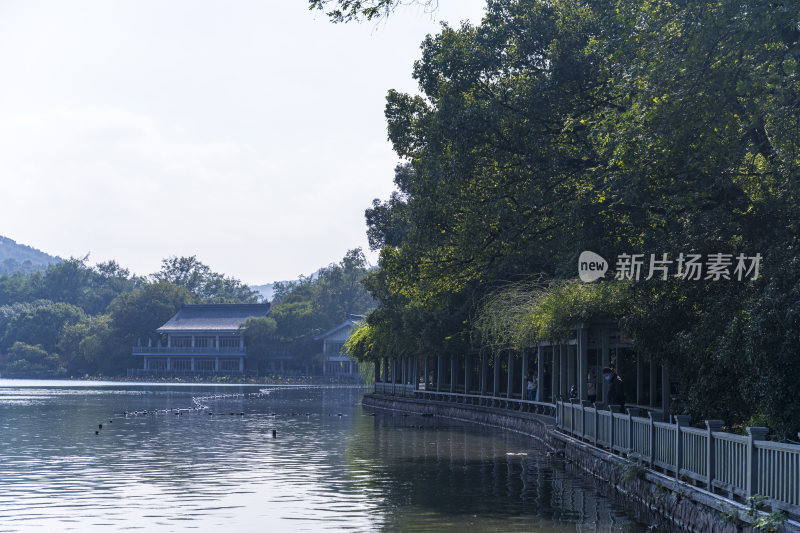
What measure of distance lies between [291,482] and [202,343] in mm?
113410

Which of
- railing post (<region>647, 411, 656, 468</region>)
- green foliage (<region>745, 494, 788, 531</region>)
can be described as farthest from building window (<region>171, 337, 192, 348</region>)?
green foliage (<region>745, 494, 788, 531</region>)

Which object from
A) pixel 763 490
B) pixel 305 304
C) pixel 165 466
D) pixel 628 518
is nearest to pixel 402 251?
pixel 165 466

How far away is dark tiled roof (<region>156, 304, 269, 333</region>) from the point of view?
433 ft

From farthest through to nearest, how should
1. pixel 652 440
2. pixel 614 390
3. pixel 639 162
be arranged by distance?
pixel 614 390, pixel 639 162, pixel 652 440

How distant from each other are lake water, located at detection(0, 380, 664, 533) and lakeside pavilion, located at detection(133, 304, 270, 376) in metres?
90.7

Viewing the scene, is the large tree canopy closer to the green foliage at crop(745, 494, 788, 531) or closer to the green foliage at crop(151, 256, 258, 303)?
the green foliage at crop(745, 494, 788, 531)

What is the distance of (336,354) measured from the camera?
410 ft

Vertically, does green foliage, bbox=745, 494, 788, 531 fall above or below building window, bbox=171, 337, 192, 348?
above

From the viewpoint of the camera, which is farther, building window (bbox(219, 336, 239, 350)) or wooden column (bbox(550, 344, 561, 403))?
building window (bbox(219, 336, 239, 350))

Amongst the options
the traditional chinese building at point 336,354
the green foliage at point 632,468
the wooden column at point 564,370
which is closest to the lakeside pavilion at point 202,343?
the traditional chinese building at point 336,354

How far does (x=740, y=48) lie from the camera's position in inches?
701

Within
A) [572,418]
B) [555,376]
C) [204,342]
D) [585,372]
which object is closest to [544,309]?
[585,372]

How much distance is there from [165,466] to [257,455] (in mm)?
3496

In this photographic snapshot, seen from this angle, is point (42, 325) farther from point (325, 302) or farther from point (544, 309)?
point (544, 309)
